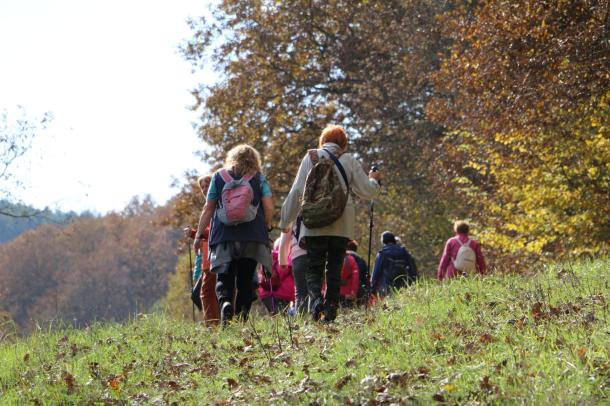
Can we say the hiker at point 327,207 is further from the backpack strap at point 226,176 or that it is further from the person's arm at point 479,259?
the person's arm at point 479,259

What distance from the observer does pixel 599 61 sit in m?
16.0

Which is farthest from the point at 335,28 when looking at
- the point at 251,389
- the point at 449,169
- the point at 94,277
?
the point at 94,277

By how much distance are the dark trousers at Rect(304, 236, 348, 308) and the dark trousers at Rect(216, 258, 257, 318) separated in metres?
0.71

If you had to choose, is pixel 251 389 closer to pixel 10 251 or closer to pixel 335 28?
pixel 335 28

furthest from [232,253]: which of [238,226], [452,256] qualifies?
[452,256]

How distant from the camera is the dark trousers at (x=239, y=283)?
10234 millimetres

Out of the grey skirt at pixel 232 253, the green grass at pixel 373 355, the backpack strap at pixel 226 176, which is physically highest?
the backpack strap at pixel 226 176

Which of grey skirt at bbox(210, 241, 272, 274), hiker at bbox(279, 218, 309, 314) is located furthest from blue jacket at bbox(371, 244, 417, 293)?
grey skirt at bbox(210, 241, 272, 274)

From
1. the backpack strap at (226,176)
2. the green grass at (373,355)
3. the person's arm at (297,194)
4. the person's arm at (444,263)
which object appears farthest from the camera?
the person's arm at (444,263)

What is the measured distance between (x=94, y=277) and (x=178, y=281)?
42.3 m

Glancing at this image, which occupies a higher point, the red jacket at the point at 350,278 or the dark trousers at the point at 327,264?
the dark trousers at the point at 327,264

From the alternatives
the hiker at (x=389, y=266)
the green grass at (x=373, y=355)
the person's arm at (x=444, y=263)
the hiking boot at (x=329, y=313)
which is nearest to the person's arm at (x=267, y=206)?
the green grass at (x=373, y=355)

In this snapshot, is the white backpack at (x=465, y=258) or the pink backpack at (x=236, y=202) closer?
the pink backpack at (x=236, y=202)

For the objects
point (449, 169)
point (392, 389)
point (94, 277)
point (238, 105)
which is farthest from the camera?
point (94, 277)
